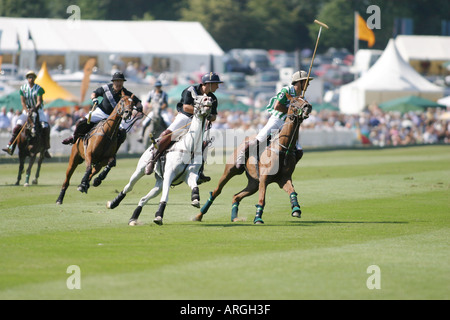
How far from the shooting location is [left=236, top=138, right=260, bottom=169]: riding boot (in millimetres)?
15250

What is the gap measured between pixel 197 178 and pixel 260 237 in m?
1.72

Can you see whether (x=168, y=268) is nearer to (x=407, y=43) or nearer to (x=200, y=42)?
(x=200, y=42)

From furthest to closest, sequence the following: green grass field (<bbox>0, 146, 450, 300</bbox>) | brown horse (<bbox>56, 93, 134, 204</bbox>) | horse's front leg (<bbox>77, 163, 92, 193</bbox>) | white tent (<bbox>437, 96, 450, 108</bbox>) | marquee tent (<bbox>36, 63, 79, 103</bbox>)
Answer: white tent (<bbox>437, 96, 450, 108</bbox>) → marquee tent (<bbox>36, 63, 79, 103</bbox>) → brown horse (<bbox>56, 93, 134, 204</bbox>) → horse's front leg (<bbox>77, 163, 92, 193</bbox>) → green grass field (<bbox>0, 146, 450, 300</bbox>)

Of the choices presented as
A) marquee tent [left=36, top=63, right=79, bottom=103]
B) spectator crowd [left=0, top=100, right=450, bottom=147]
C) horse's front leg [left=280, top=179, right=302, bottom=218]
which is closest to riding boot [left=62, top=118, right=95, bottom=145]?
horse's front leg [left=280, top=179, right=302, bottom=218]

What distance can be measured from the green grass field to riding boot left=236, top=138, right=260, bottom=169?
1.04 metres

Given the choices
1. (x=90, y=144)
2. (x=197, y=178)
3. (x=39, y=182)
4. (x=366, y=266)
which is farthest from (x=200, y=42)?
(x=366, y=266)

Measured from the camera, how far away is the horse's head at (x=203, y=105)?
549 inches

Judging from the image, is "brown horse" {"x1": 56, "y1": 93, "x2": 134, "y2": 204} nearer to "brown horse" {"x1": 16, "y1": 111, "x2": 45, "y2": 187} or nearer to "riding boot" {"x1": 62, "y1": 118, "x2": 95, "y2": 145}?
"riding boot" {"x1": 62, "y1": 118, "x2": 95, "y2": 145}

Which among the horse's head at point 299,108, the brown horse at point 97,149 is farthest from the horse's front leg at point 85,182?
the horse's head at point 299,108

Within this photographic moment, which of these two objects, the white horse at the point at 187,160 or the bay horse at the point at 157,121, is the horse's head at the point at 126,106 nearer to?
the white horse at the point at 187,160
